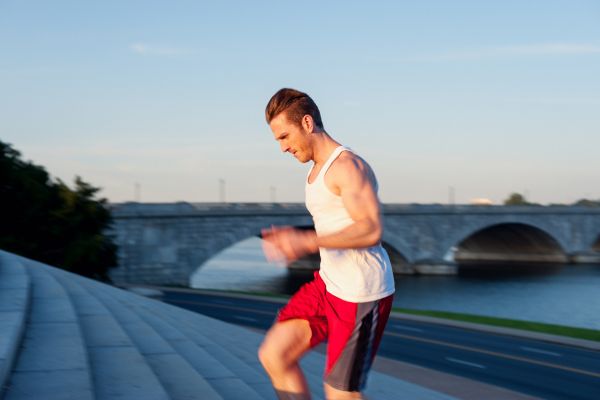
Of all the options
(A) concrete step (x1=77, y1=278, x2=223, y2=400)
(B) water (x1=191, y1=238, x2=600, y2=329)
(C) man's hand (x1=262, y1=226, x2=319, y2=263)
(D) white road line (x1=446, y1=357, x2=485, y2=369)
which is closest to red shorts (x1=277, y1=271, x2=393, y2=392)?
(C) man's hand (x1=262, y1=226, x2=319, y2=263)

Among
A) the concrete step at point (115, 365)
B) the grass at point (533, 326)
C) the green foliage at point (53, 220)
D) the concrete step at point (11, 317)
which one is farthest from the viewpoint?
the green foliage at point (53, 220)

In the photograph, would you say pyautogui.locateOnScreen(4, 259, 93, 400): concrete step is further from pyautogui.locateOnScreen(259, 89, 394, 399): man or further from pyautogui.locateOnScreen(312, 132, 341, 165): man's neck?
pyautogui.locateOnScreen(312, 132, 341, 165): man's neck

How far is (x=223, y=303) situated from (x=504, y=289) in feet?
74.3

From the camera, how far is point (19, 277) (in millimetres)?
8773

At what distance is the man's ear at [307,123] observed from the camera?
11.1ft

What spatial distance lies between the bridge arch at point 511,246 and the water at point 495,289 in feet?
18.8

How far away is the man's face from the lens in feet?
11.1

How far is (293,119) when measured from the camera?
3.39 meters

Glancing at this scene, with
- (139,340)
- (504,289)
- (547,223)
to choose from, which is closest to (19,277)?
(139,340)

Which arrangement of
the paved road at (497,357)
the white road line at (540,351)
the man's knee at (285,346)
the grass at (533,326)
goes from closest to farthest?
the man's knee at (285,346)
the paved road at (497,357)
the white road line at (540,351)
the grass at (533,326)

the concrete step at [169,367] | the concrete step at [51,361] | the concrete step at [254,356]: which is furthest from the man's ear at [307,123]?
the concrete step at [254,356]

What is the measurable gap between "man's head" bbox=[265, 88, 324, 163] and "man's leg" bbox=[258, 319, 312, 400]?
0.81 meters

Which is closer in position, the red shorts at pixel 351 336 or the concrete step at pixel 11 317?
the red shorts at pixel 351 336

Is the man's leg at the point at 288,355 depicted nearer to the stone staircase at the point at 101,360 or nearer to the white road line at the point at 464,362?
the stone staircase at the point at 101,360
